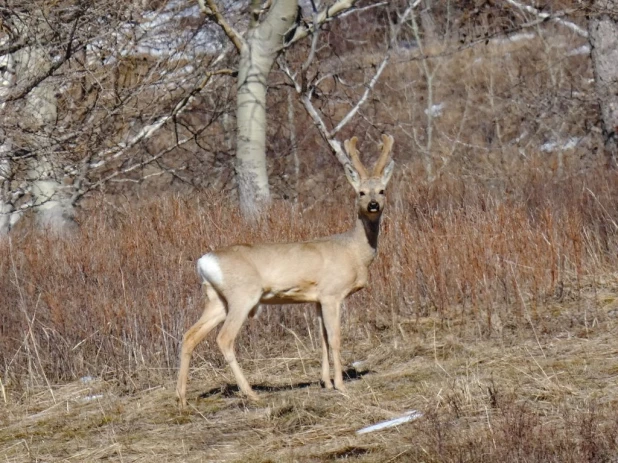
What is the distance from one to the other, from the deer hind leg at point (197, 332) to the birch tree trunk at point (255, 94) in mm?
6557

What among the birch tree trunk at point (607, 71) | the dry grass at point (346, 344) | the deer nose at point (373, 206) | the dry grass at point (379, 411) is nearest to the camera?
the dry grass at point (379, 411)

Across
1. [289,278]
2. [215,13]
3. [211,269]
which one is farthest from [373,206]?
[215,13]

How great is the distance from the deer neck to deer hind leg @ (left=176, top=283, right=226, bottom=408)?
103 cm

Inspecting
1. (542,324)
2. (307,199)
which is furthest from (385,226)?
(307,199)

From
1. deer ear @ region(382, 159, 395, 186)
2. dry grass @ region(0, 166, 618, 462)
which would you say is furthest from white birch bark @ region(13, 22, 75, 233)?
deer ear @ region(382, 159, 395, 186)

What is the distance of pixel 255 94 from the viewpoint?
13.8 meters

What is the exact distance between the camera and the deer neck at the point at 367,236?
23.5ft

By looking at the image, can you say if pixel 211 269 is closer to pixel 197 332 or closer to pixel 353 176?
pixel 197 332

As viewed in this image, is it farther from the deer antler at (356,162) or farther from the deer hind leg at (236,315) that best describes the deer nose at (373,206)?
the deer hind leg at (236,315)

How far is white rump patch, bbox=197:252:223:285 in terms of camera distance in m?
6.74

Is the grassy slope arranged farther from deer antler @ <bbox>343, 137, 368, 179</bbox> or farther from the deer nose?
deer antler @ <bbox>343, 137, 368, 179</bbox>

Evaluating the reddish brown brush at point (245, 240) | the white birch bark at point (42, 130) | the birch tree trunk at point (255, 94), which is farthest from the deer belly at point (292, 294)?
the birch tree trunk at point (255, 94)

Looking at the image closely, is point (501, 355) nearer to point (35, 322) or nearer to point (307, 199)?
point (35, 322)

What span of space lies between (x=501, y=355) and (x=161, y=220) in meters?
5.64
